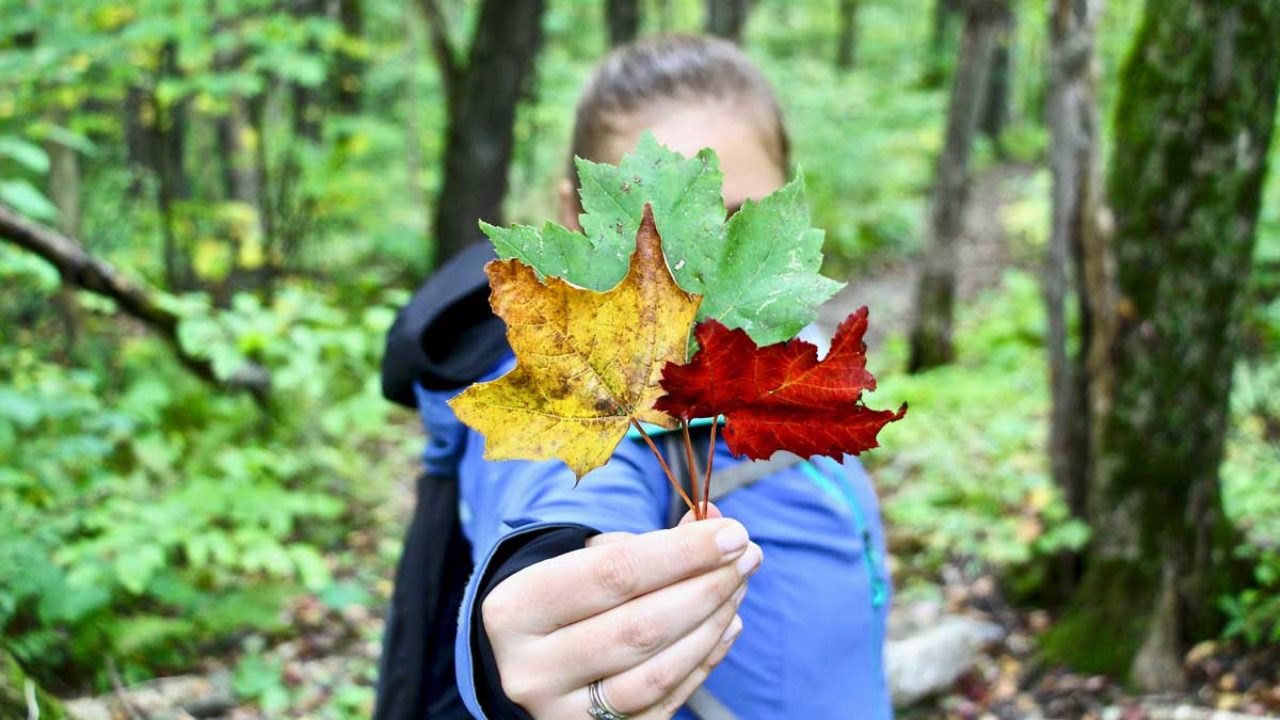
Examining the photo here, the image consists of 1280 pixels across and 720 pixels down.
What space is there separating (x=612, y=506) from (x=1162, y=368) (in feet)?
9.65

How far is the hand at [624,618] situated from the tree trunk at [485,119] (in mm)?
6038

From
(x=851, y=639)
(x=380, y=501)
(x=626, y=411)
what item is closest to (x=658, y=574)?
(x=626, y=411)

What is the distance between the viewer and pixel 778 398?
2.32 ft

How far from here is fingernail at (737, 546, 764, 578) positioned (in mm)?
775

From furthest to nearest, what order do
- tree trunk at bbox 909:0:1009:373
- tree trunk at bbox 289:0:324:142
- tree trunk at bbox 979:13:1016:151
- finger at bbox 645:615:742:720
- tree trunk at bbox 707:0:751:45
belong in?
tree trunk at bbox 979:13:1016:151 → tree trunk at bbox 707:0:751:45 → tree trunk at bbox 909:0:1009:373 → tree trunk at bbox 289:0:324:142 → finger at bbox 645:615:742:720

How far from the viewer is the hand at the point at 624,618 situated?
0.74 m

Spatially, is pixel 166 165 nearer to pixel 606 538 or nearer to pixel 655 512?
pixel 655 512

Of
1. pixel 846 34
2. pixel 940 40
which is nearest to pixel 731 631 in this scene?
pixel 846 34

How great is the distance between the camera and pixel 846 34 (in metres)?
23.7

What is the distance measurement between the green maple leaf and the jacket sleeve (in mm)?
238

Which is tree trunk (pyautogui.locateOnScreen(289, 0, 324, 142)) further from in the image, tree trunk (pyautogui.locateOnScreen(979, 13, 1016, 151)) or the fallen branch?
tree trunk (pyautogui.locateOnScreen(979, 13, 1016, 151))

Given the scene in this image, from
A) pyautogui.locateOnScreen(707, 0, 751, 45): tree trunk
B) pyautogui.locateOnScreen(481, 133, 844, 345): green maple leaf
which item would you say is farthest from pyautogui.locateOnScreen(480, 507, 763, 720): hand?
pyautogui.locateOnScreen(707, 0, 751, 45): tree trunk

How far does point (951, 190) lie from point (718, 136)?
7346mm

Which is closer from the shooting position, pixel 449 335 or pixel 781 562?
pixel 781 562
